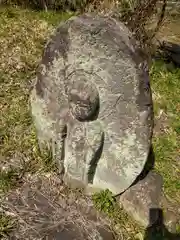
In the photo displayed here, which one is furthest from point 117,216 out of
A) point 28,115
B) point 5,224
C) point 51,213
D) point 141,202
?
point 28,115

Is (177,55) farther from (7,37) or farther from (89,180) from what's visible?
(89,180)

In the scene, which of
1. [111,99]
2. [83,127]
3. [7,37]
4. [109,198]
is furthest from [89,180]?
[7,37]

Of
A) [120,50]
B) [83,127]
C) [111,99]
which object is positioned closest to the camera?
[120,50]

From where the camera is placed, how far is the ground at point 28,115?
3.63 m

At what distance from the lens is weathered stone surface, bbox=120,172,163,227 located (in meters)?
3.37

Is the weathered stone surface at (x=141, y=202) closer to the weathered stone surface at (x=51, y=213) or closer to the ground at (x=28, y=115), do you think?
the ground at (x=28, y=115)

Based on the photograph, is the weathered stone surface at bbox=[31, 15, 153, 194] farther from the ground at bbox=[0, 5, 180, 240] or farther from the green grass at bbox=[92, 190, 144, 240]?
the ground at bbox=[0, 5, 180, 240]

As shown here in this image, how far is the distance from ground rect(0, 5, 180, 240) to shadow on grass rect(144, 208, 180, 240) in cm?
8

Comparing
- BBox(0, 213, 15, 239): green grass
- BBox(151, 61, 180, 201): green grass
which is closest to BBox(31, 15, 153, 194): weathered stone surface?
BBox(0, 213, 15, 239): green grass

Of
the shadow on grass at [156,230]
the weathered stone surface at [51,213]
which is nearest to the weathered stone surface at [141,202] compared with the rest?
the shadow on grass at [156,230]

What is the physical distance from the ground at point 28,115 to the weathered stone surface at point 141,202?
0.07m

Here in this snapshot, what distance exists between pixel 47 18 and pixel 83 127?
11.1 ft

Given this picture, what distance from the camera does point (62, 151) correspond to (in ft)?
11.5

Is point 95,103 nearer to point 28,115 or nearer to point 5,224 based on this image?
point 5,224
